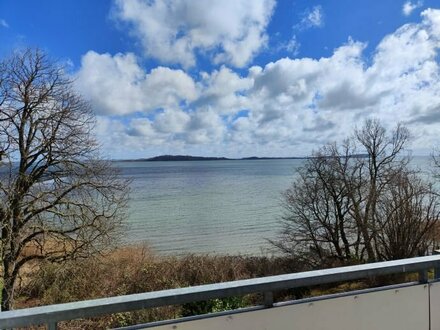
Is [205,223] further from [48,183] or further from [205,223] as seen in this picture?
[48,183]

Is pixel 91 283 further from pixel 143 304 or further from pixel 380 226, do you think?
pixel 143 304

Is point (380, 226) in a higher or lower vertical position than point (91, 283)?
higher

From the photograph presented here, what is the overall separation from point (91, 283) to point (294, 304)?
57.9 feet

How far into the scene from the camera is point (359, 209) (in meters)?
25.3

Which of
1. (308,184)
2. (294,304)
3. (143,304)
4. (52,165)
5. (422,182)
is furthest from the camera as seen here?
(308,184)

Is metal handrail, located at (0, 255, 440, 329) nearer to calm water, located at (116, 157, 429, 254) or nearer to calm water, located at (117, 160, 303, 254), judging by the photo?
calm water, located at (116, 157, 429, 254)

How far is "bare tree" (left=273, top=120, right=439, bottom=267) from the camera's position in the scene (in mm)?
23359

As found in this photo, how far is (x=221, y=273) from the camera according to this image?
62.0 ft

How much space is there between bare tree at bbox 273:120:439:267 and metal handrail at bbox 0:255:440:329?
22.5m

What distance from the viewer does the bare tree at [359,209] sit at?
76.6 feet

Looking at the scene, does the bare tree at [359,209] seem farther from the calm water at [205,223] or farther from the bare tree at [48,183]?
the bare tree at [48,183]

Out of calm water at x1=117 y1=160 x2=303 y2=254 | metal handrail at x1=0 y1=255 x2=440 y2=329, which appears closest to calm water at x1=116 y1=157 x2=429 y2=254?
calm water at x1=117 y1=160 x2=303 y2=254

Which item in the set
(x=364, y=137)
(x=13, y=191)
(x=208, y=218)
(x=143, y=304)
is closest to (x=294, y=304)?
(x=143, y=304)

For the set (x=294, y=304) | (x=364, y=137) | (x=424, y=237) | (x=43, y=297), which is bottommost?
(x=43, y=297)
